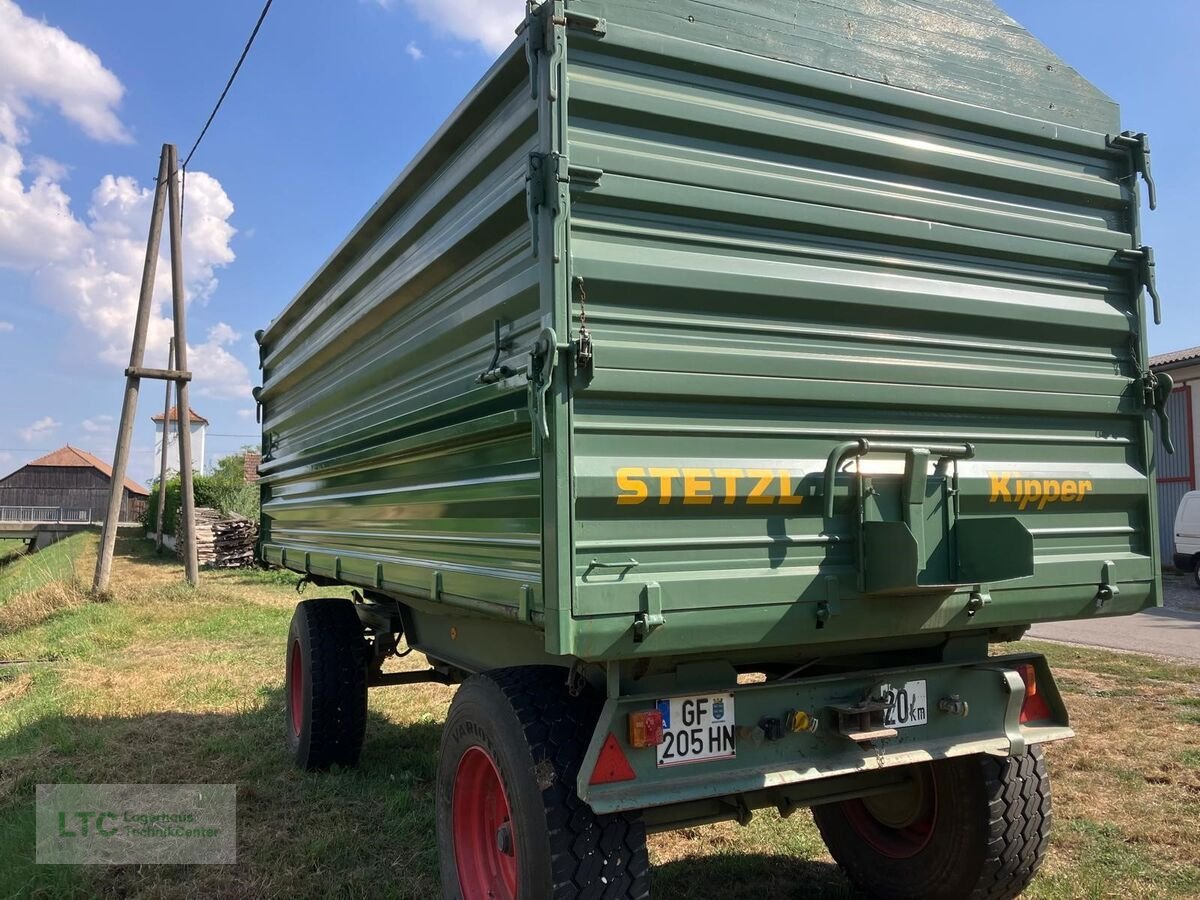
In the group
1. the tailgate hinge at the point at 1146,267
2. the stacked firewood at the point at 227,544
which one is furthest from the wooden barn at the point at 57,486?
the tailgate hinge at the point at 1146,267

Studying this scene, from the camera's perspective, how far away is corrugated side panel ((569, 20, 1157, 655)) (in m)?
2.36

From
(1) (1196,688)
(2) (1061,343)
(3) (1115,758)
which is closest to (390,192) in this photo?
(2) (1061,343)

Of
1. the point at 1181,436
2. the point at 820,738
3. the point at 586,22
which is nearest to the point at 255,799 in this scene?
the point at 820,738

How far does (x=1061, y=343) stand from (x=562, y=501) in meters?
1.98

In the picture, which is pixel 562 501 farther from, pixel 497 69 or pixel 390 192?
pixel 390 192

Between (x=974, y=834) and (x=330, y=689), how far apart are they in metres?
A: 3.25

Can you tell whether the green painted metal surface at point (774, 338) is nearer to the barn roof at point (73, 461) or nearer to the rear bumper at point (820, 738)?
the rear bumper at point (820, 738)

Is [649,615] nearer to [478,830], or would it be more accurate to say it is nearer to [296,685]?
[478,830]

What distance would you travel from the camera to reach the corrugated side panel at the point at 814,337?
2.36 m

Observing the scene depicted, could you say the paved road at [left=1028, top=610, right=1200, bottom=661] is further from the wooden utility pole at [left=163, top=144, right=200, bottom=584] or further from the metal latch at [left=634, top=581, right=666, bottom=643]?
the wooden utility pole at [left=163, top=144, right=200, bottom=584]

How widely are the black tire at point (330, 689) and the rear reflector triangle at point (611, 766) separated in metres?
2.89

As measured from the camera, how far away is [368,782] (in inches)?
184

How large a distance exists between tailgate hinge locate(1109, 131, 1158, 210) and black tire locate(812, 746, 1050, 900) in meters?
2.10

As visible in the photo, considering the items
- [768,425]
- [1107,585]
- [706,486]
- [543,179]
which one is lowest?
[1107,585]
